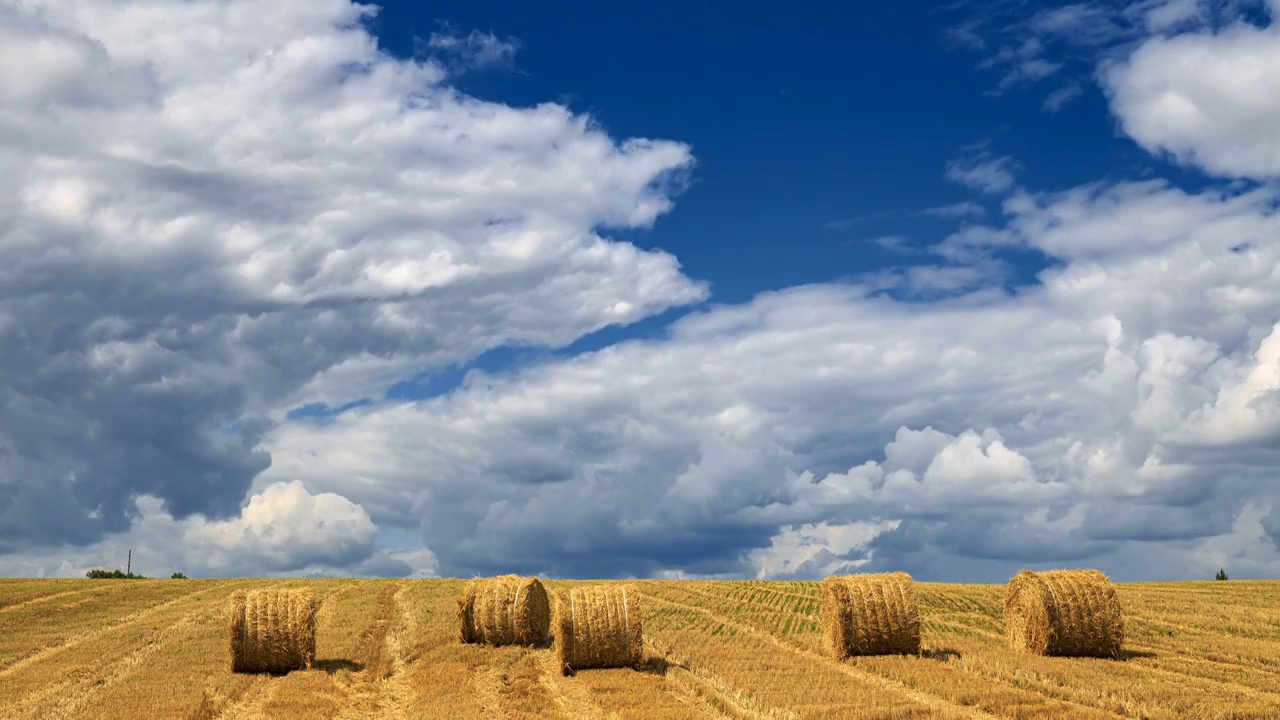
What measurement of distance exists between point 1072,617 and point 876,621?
456cm

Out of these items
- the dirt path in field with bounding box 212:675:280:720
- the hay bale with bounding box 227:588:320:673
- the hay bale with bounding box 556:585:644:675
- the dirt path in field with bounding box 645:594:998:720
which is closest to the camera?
the dirt path in field with bounding box 645:594:998:720

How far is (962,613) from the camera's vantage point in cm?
3297

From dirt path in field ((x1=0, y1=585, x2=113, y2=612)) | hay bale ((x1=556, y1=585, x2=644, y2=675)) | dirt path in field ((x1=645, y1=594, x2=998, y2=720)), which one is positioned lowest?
dirt path in field ((x1=645, y1=594, x2=998, y2=720))

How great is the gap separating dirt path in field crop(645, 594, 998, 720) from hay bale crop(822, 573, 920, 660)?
2.61 ft

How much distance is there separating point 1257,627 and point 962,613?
8.25m

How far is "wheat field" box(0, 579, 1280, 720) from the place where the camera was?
17.2 meters

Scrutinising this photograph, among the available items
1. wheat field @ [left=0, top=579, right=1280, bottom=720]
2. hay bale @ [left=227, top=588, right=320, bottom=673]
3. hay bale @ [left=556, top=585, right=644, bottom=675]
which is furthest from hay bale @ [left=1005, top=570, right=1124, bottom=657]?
hay bale @ [left=227, top=588, right=320, bottom=673]

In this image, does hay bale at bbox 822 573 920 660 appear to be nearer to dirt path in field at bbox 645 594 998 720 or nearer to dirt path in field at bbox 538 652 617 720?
dirt path in field at bbox 645 594 998 720

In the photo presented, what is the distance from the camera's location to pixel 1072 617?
23.8 m

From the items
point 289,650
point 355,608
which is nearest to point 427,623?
point 355,608

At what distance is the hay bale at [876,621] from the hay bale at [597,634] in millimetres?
4982

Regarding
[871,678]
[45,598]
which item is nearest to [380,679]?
[871,678]

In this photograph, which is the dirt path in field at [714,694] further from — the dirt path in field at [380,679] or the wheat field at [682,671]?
the dirt path in field at [380,679]

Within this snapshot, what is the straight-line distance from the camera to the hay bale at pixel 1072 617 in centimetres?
2369
